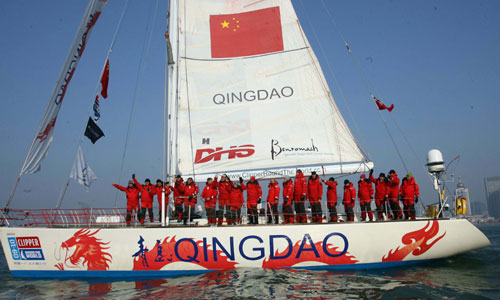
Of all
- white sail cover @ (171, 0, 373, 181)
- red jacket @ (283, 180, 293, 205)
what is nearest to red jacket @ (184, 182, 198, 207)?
white sail cover @ (171, 0, 373, 181)

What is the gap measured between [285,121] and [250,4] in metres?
4.39

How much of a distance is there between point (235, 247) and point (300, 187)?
8.66 feet

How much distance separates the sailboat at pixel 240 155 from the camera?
8.81 m

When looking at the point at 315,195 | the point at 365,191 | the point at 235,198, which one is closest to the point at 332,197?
the point at 315,195

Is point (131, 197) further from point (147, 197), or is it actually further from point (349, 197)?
point (349, 197)

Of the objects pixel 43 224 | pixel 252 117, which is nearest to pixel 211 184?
pixel 252 117

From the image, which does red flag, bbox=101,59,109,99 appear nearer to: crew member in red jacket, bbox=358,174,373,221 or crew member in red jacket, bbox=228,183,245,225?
crew member in red jacket, bbox=228,183,245,225

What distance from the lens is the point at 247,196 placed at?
10453 millimetres

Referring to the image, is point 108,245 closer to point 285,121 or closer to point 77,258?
point 77,258

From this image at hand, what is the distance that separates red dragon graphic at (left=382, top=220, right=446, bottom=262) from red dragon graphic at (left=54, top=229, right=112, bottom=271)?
6922 millimetres

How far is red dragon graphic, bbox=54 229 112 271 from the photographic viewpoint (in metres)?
8.85

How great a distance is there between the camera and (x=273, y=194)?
34.4ft

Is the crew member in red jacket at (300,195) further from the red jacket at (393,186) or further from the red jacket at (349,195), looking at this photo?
the red jacket at (393,186)

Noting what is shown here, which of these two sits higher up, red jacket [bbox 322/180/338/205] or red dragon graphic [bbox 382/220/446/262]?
red jacket [bbox 322/180/338/205]
